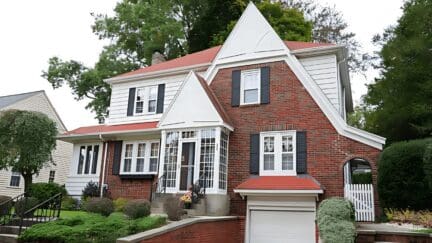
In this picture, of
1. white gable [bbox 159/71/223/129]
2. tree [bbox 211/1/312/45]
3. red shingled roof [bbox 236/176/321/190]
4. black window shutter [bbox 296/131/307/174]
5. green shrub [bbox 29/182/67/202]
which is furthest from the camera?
tree [bbox 211/1/312/45]

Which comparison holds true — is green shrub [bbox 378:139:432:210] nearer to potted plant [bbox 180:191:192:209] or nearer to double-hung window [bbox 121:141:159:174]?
potted plant [bbox 180:191:192:209]

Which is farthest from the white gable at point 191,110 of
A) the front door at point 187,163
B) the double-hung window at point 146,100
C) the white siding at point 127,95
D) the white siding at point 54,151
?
the white siding at point 54,151

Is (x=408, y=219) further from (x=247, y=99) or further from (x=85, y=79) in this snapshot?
(x=85, y=79)

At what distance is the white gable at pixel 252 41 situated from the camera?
14336 millimetres

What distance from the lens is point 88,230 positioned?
8891 mm

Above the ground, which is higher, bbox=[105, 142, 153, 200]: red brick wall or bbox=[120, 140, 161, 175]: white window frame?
bbox=[120, 140, 161, 175]: white window frame

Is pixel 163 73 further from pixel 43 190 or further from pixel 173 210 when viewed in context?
pixel 173 210

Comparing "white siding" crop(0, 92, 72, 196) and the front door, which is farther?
"white siding" crop(0, 92, 72, 196)

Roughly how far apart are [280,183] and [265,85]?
4016mm

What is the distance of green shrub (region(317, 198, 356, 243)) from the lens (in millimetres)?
8688

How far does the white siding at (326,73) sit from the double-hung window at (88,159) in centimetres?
1061

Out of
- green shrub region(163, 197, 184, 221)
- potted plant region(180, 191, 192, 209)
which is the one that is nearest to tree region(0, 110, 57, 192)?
potted plant region(180, 191, 192, 209)

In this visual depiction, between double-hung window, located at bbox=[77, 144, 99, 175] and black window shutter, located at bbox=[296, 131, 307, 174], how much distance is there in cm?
971

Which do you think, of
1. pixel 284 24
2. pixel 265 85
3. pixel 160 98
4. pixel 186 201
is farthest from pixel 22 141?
pixel 284 24
